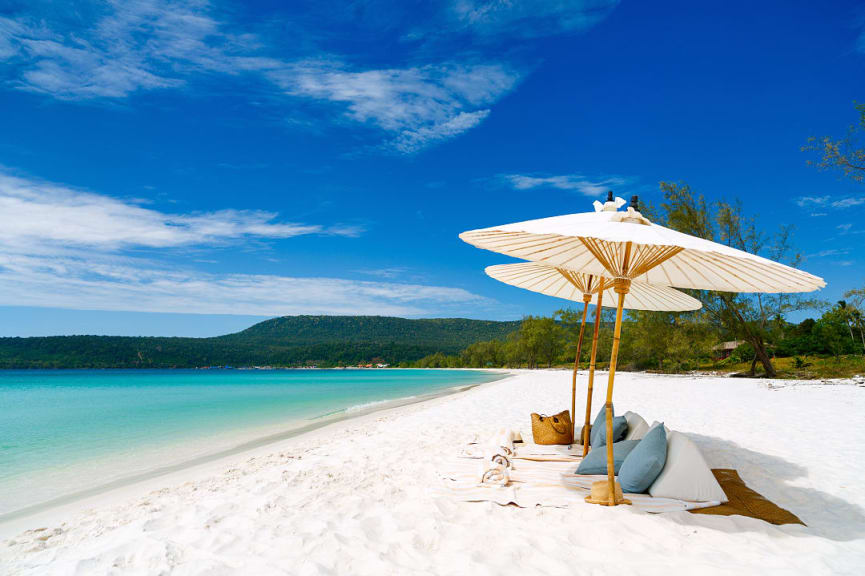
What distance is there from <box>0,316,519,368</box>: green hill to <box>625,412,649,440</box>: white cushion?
3553 inches

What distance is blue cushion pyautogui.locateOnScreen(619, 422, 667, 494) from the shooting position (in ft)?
13.3

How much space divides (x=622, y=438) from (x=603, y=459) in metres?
0.73

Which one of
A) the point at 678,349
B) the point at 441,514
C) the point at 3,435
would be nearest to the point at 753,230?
the point at 678,349

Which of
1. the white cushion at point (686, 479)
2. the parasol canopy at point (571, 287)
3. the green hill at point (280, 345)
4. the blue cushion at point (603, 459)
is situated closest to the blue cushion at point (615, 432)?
the blue cushion at point (603, 459)

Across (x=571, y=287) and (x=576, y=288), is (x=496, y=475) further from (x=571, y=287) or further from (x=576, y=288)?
(x=571, y=287)

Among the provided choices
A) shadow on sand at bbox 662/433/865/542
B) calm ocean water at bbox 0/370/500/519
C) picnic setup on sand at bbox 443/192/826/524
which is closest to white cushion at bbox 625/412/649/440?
picnic setup on sand at bbox 443/192/826/524

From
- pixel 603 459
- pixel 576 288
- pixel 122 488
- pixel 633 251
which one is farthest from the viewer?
pixel 576 288

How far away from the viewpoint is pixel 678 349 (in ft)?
82.9

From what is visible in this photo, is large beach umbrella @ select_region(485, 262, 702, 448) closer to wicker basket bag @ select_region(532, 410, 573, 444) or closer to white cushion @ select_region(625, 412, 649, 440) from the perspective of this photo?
wicker basket bag @ select_region(532, 410, 573, 444)

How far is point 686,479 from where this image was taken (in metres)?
3.93

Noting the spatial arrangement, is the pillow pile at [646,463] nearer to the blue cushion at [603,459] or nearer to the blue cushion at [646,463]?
the blue cushion at [646,463]

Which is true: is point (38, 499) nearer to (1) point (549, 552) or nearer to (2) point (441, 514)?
(2) point (441, 514)

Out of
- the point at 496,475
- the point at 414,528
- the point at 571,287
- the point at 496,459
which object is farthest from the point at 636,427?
the point at 414,528

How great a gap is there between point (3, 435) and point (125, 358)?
80.8m
